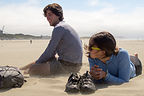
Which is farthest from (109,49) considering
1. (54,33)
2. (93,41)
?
(54,33)

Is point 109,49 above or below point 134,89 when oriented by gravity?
above

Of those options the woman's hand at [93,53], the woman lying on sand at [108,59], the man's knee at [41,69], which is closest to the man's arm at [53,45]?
the man's knee at [41,69]

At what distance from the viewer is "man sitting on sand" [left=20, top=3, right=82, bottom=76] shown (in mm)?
4355

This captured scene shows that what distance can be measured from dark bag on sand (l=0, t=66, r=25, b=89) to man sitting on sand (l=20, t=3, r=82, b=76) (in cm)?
100

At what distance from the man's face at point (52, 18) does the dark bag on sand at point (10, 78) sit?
1.61m

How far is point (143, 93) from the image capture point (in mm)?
2770

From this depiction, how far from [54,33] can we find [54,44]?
221mm

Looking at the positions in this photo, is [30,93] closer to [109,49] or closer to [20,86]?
[20,86]

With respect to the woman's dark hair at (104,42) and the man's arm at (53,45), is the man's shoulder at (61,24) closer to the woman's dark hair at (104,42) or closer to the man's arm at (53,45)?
the man's arm at (53,45)

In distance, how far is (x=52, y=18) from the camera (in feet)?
15.1

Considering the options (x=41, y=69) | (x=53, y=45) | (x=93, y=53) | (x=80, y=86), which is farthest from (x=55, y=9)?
(x=80, y=86)

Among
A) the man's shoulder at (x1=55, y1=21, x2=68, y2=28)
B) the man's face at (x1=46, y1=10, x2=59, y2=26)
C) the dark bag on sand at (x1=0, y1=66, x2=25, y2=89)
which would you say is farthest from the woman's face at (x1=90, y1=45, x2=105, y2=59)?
the man's face at (x1=46, y1=10, x2=59, y2=26)

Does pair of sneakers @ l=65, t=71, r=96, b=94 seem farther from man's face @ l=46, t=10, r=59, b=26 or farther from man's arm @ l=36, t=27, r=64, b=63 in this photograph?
man's face @ l=46, t=10, r=59, b=26

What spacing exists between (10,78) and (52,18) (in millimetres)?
1831
